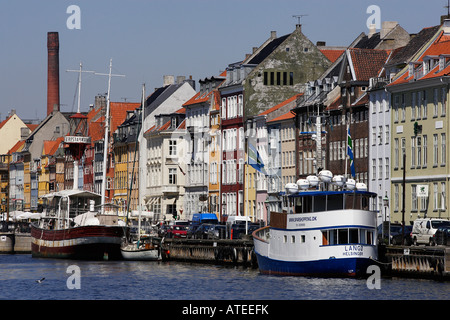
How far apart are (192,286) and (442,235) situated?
15.2m

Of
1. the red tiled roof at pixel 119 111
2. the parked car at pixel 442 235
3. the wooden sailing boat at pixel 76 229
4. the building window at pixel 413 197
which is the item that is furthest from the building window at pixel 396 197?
the red tiled roof at pixel 119 111

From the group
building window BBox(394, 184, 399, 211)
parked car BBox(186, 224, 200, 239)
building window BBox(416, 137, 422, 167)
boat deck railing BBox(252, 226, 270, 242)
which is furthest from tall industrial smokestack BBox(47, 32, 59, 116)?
boat deck railing BBox(252, 226, 270, 242)

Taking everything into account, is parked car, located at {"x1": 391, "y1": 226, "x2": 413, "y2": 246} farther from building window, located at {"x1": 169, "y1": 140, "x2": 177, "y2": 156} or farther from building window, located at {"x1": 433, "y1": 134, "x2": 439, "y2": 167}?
building window, located at {"x1": 169, "y1": 140, "x2": 177, "y2": 156}

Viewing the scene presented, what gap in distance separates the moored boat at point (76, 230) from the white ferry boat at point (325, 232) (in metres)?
30.4

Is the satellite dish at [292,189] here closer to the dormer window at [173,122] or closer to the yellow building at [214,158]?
the yellow building at [214,158]

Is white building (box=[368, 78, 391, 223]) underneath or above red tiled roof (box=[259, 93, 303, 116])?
underneath

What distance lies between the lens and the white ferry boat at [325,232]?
219ft

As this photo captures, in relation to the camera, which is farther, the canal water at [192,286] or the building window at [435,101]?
the building window at [435,101]

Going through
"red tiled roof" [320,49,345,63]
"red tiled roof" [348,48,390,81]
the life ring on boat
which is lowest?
the life ring on boat

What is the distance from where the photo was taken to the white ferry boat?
219 ft

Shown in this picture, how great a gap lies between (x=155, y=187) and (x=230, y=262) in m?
66.7

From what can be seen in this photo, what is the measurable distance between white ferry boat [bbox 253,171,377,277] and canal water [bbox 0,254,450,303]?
2.94ft

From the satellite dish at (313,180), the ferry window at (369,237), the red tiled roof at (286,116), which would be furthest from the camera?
the red tiled roof at (286,116)

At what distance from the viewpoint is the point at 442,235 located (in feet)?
241
